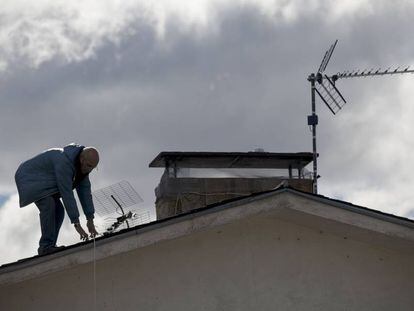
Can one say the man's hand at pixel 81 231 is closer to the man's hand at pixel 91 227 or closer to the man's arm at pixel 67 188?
the man's arm at pixel 67 188

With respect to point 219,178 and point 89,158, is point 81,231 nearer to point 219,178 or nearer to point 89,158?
point 89,158

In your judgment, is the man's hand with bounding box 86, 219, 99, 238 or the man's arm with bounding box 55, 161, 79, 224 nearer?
the man's arm with bounding box 55, 161, 79, 224

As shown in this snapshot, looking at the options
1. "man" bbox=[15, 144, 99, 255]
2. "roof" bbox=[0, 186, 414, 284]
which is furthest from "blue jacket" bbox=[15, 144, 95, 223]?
"roof" bbox=[0, 186, 414, 284]

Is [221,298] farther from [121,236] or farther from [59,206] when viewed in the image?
[59,206]

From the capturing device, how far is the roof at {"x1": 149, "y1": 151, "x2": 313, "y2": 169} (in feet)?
62.5

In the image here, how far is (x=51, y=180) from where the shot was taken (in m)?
10.4

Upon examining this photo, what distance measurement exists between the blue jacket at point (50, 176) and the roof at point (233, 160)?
28.0 feet

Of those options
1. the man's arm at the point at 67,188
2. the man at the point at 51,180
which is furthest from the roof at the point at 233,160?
the man's arm at the point at 67,188

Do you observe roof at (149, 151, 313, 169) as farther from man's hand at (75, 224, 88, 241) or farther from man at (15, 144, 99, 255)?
man's hand at (75, 224, 88, 241)

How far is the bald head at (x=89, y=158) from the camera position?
10320 millimetres

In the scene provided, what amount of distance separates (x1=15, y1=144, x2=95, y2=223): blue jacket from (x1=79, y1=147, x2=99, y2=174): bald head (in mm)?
64

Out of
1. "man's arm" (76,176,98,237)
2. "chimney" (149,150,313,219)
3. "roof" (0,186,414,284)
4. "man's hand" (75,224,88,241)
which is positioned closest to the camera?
"roof" (0,186,414,284)

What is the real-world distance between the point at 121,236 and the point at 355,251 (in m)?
2.44

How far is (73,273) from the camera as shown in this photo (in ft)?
31.0
